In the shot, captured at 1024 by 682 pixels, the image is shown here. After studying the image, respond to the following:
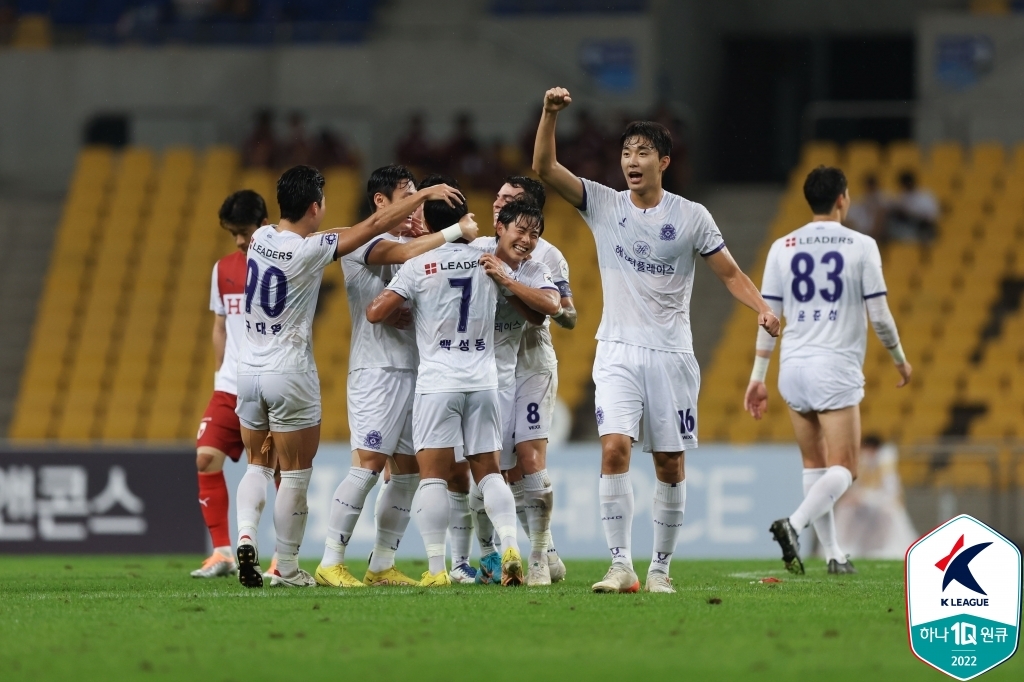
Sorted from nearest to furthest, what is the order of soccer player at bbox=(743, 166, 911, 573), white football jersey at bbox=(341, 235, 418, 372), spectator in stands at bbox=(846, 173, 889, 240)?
white football jersey at bbox=(341, 235, 418, 372), soccer player at bbox=(743, 166, 911, 573), spectator in stands at bbox=(846, 173, 889, 240)

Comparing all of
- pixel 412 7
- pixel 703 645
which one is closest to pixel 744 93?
pixel 412 7

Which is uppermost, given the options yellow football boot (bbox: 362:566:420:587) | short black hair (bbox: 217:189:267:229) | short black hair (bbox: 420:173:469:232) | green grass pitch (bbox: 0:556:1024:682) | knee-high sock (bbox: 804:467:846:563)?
short black hair (bbox: 217:189:267:229)

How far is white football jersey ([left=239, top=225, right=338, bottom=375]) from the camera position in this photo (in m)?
8.62

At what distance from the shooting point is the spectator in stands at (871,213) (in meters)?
19.0

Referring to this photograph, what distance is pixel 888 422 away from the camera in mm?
17234

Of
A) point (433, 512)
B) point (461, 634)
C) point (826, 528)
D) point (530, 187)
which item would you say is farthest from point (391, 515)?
point (826, 528)

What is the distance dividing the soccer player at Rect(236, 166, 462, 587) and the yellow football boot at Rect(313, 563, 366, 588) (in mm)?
166

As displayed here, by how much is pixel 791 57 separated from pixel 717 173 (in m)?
2.26

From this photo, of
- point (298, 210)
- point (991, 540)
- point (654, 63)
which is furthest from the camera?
point (654, 63)

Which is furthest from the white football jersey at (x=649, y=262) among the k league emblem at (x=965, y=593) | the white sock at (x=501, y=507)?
the k league emblem at (x=965, y=593)

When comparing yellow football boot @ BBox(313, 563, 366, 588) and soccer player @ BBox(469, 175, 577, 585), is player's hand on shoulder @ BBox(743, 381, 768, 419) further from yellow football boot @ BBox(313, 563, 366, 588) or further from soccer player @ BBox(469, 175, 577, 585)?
yellow football boot @ BBox(313, 563, 366, 588)

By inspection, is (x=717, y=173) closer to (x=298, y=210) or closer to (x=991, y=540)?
(x=298, y=210)

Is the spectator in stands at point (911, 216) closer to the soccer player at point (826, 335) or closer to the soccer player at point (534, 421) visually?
the soccer player at point (826, 335)

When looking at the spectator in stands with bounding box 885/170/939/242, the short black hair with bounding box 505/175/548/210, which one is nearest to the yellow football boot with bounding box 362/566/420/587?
the short black hair with bounding box 505/175/548/210
